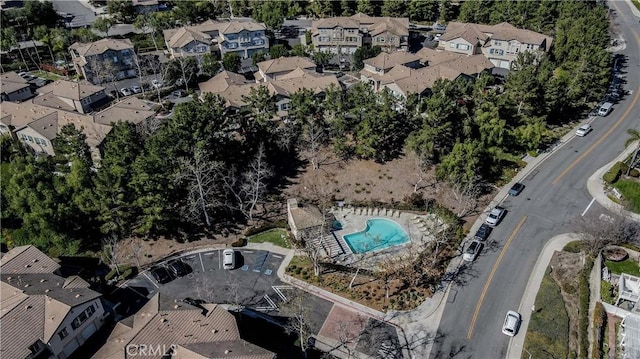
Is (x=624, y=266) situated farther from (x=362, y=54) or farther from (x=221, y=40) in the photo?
(x=221, y=40)

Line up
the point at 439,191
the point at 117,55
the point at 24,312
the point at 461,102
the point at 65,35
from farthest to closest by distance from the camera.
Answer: the point at 65,35, the point at 117,55, the point at 461,102, the point at 439,191, the point at 24,312

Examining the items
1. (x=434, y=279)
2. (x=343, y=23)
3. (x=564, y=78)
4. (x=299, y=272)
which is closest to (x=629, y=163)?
(x=564, y=78)

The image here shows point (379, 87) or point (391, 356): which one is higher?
point (379, 87)

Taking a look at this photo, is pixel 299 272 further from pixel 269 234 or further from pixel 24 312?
pixel 24 312

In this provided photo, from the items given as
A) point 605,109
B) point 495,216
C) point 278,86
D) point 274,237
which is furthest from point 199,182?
point 605,109

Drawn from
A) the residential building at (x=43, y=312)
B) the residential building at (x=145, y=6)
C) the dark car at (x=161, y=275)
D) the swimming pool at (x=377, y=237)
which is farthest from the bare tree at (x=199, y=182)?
the residential building at (x=145, y=6)

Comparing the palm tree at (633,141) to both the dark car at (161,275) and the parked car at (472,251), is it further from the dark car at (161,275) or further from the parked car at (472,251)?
the dark car at (161,275)

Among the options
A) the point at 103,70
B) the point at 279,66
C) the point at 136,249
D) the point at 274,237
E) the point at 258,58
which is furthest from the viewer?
the point at 258,58
